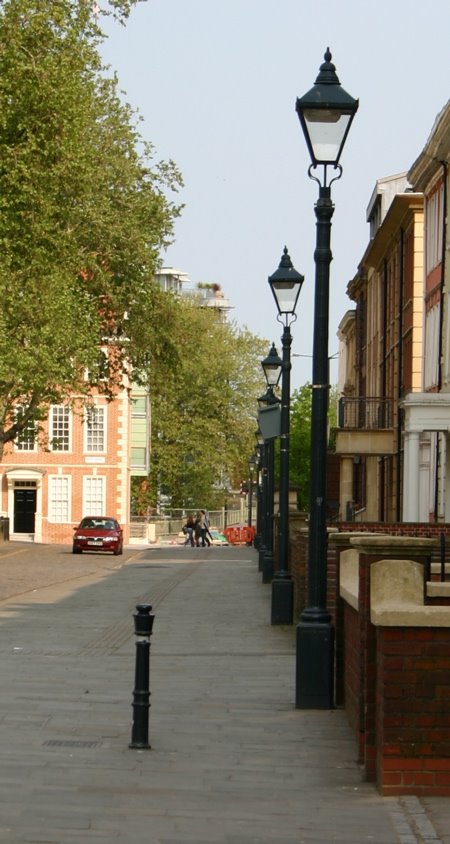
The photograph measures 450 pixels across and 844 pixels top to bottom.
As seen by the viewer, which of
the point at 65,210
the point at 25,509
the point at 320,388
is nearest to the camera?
the point at 320,388

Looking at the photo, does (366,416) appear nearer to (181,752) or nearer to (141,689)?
(141,689)

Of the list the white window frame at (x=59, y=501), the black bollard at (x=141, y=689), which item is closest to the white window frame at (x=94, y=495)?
the white window frame at (x=59, y=501)

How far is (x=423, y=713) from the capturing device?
8750 mm

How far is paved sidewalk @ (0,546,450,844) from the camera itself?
8.12m

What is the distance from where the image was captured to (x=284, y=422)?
2325 cm

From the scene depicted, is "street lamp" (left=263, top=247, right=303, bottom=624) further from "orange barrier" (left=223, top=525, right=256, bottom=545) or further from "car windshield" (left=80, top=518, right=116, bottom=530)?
"orange barrier" (left=223, top=525, right=256, bottom=545)

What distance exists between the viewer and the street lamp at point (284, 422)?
21.3 m

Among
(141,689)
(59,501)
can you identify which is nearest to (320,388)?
(141,689)

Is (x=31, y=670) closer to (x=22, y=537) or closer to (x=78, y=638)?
(x=78, y=638)

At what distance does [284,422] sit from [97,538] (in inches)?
1380

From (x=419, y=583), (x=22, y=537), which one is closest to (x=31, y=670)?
(x=419, y=583)

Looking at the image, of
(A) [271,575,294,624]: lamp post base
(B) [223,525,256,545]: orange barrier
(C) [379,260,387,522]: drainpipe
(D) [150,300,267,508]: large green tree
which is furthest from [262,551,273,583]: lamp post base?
(D) [150,300,267,508]: large green tree

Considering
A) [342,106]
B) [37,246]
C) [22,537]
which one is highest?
[37,246]

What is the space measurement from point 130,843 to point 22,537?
73.3 metres
